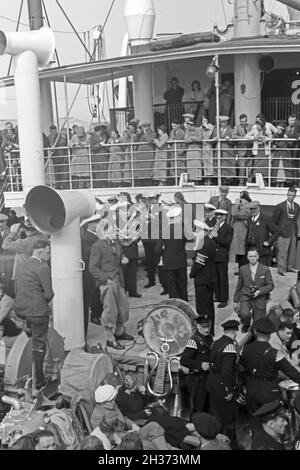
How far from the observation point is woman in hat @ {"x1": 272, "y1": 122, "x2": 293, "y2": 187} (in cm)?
1133

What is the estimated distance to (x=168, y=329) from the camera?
647cm

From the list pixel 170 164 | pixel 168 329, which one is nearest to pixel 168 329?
pixel 168 329

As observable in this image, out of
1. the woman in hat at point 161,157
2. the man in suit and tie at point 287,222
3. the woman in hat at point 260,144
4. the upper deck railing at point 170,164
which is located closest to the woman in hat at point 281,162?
the upper deck railing at point 170,164

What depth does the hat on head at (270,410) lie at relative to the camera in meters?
4.80

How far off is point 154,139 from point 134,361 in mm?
6591

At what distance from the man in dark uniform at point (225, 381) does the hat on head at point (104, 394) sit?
A: 2.88 ft

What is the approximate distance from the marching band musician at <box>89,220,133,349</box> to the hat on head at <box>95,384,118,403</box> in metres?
1.70

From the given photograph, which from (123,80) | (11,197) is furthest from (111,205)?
(123,80)

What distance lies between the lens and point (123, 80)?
20078mm

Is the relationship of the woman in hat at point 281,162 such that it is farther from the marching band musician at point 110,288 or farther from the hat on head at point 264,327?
the hat on head at point 264,327

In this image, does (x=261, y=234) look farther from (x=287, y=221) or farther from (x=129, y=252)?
(x=129, y=252)

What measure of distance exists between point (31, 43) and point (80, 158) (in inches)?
233

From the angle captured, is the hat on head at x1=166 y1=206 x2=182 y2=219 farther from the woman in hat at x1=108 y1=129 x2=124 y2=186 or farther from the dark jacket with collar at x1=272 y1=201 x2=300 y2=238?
the woman in hat at x1=108 y1=129 x2=124 y2=186
